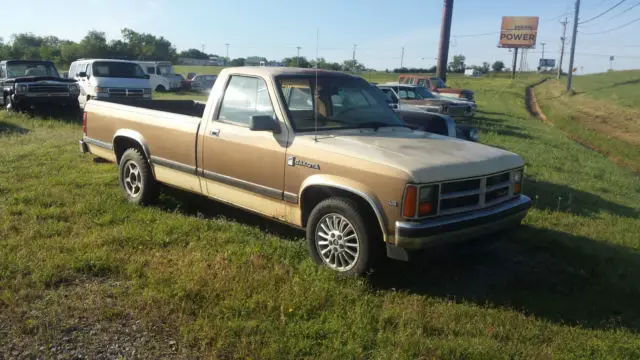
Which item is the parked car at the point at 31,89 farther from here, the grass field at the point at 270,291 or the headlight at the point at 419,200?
the headlight at the point at 419,200

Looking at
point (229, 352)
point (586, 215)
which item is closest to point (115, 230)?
point (229, 352)

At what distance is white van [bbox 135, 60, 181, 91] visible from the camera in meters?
34.3

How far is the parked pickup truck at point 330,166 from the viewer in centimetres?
406

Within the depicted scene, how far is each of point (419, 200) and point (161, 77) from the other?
33.2m

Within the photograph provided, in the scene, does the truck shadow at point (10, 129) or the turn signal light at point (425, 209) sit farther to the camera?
the truck shadow at point (10, 129)

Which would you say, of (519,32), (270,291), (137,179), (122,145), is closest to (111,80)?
(122,145)

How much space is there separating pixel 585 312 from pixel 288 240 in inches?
110

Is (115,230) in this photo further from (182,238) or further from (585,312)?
(585,312)

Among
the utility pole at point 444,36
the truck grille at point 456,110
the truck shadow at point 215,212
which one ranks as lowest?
the truck shadow at point 215,212

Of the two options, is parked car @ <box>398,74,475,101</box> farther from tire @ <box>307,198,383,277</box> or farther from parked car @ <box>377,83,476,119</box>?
tire @ <box>307,198,383,277</box>

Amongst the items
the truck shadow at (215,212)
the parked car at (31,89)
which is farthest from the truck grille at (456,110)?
the truck shadow at (215,212)

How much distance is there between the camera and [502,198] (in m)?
4.66

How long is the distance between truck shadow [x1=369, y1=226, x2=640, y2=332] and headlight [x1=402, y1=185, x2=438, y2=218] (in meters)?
0.40

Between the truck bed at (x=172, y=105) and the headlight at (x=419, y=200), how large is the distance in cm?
422
